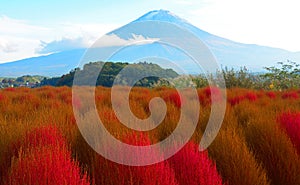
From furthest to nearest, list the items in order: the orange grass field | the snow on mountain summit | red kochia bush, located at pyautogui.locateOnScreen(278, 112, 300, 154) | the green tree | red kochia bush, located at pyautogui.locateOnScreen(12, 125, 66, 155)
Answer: the snow on mountain summit → the green tree → red kochia bush, located at pyautogui.locateOnScreen(278, 112, 300, 154) → red kochia bush, located at pyautogui.locateOnScreen(12, 125, 66, 155) → the orange grass field

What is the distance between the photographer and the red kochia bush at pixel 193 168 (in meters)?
1.54

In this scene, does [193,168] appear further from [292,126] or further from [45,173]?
[292,126]

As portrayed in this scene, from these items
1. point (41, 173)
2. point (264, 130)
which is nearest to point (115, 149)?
point (41, 173)

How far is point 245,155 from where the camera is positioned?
1969mm

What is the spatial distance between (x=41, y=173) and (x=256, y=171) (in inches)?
49.3

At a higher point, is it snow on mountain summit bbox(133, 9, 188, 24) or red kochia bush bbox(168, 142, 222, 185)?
snow on mountain summit bbox(133, 9, 188, 24)

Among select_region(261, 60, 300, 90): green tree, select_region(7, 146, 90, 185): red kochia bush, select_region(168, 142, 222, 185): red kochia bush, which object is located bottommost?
select_region(168, 142, 222, 185): red kochia bush

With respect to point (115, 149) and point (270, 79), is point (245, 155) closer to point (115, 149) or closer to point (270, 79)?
point (115, 149)

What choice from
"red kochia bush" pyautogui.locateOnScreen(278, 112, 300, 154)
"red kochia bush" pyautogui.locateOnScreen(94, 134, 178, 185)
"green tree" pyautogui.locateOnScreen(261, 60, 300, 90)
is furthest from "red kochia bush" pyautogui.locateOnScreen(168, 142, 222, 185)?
"green tree" pyautogui.locateOnScreen(261, 60, 300, 90)

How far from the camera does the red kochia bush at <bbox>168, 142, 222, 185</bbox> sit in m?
1.54

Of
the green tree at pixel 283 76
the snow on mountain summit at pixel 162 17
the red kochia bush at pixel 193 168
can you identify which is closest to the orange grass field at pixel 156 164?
the red kochia bush at pixel 193 168

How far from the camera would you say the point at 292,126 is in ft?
8.54

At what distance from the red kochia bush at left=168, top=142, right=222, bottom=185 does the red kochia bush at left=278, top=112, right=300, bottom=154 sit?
1.10m

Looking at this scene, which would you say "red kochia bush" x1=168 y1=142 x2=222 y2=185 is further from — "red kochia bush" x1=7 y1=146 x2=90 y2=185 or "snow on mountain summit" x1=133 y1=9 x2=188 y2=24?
"snow on mountain summit" x1=133 y1=9 x2=188 y2=24
